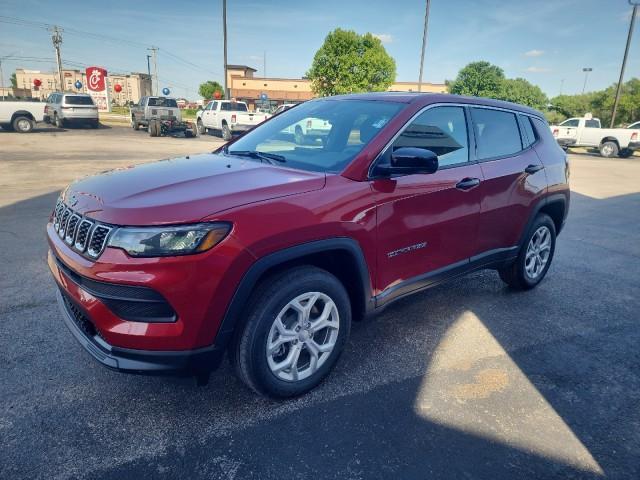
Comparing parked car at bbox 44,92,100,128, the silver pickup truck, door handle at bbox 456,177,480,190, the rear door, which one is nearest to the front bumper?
door handle at bbox 456,177,480,190

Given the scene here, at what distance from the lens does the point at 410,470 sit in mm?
2232

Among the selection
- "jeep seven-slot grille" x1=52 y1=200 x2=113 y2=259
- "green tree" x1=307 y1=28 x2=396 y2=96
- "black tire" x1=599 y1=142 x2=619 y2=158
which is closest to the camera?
"jeep seven-slot grille" x1=52 y1=200 x2=113 y2=259

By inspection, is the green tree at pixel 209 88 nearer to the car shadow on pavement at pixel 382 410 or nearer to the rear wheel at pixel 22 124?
the rear wheel at pixel 22 124

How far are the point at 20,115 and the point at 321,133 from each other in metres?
24.2

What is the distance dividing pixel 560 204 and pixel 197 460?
4229mm

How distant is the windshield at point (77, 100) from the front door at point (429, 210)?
87.4ft

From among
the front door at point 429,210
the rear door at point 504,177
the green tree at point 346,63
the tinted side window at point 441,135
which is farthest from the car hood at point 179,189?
the green tree at point 346,63

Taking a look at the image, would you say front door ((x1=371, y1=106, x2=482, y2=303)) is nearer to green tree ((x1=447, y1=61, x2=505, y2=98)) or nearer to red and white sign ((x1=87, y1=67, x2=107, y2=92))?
red and white sign ((x1=87, y1=67, x2=107, y2=92))

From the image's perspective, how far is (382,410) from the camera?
8.75ft

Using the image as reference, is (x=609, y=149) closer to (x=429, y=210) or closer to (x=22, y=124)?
(x=429, y=210)

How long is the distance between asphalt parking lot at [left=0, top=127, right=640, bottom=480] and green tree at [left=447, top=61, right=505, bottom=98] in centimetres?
5709

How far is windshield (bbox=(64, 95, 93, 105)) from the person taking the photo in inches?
971

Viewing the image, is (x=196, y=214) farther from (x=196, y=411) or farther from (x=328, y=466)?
(x=328, y=466)

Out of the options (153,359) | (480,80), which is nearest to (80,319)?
(153,359)
